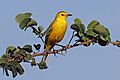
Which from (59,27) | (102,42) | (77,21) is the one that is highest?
(59,27)

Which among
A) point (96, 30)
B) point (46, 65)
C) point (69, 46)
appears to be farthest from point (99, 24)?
point (46, 65)

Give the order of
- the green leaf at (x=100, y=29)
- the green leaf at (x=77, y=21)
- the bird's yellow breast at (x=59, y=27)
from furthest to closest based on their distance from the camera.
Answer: the bird's yellow breast at (x=59, y=27)
the green leaf at (x=77, y=21)
the green leaf at (x=100, y=29)

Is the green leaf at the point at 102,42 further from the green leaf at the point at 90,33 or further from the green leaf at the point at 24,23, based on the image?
the green leaf at the point at 24,23

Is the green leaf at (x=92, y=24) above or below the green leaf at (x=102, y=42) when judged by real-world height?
above

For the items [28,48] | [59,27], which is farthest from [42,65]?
[59,27]

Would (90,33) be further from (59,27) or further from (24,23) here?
(59,27)

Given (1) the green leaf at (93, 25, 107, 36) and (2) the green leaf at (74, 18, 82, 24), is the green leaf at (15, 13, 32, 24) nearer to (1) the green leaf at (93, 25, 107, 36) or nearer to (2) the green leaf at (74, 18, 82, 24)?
(2) the green leaf at (74, 18, 82, 24)

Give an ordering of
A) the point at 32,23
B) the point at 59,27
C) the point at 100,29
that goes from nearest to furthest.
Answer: the point at 100,29
the point at 32,23
the point at 59,27

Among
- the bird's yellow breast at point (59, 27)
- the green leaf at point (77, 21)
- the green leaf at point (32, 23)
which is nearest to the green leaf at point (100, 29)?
the green leaf at point (77, 21)

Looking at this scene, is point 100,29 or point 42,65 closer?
point 100,29

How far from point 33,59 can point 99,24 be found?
17.8 inches

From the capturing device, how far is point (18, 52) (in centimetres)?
175

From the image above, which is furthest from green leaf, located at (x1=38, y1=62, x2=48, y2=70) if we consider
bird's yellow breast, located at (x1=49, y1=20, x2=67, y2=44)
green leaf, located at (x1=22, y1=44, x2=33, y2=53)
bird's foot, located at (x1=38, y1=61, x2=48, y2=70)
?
bird's yellow breast, located at (x1=49, y1=20, x2=67, y2=44)

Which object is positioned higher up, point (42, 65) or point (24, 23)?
point (24, 23)
